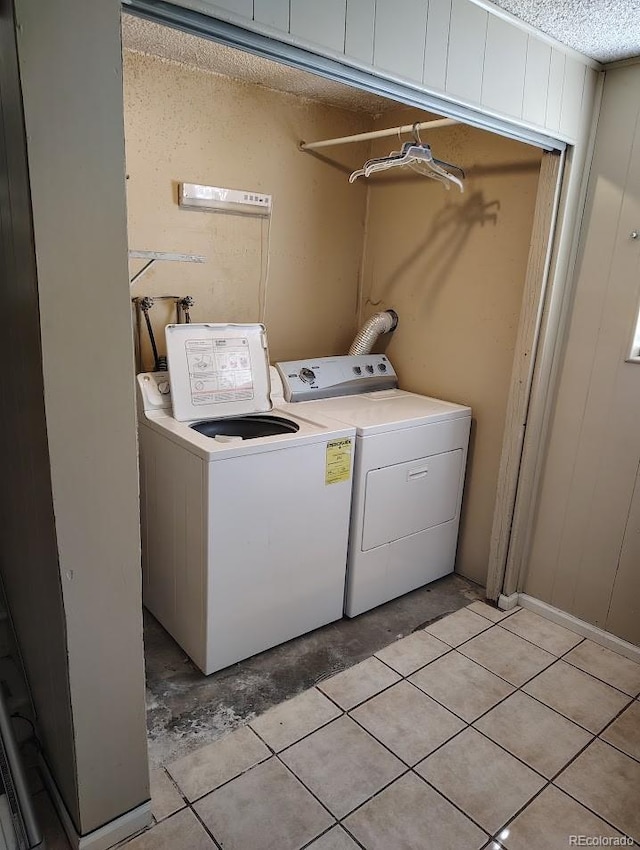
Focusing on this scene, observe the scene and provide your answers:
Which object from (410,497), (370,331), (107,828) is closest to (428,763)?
(107,828)

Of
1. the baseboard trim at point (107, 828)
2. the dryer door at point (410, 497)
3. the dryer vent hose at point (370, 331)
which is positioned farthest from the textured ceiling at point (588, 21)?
the baseboard trim at point (107, 828)

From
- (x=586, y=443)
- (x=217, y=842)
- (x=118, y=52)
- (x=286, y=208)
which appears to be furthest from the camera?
(x=286, y=208)

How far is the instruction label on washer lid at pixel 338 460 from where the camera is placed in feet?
7.26

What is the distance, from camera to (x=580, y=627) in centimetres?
247

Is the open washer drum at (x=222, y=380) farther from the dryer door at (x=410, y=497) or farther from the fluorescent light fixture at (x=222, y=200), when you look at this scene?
the fluorescent light fixture at (x=222, y=200)

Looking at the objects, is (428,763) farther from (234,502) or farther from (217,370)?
(217,370)

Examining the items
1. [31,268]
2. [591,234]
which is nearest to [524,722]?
[591,234]

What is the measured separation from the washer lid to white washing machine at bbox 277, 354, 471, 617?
20 cm

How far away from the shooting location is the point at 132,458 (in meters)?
1.30

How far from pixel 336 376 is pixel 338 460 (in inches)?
28.4

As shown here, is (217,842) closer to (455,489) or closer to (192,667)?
(192,667)

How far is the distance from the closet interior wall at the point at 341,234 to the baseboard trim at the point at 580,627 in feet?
0.88

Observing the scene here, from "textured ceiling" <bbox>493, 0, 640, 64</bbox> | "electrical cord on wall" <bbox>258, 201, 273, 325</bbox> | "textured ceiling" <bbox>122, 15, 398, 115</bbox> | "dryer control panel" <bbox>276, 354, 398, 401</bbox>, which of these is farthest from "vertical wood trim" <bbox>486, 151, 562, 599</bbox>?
"electrical cord on wall" <bbox>258, 201, 273, 325</bbox>

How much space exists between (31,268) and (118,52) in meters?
0.46
